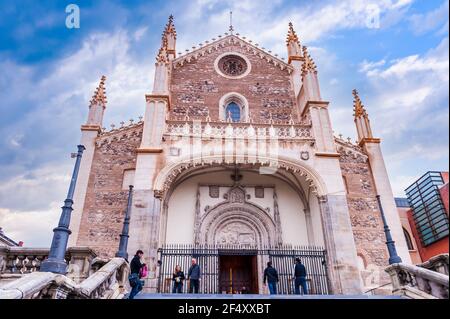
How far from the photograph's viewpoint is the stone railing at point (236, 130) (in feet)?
49.6

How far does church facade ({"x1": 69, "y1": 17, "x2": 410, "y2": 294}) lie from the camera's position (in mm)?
13470

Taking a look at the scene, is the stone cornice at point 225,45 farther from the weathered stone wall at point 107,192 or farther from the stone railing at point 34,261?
the stone railing at point 34,261

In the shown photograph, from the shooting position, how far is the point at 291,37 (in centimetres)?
2352

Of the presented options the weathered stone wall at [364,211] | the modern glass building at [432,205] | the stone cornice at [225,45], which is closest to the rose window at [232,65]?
the stone cornice at [225,45]

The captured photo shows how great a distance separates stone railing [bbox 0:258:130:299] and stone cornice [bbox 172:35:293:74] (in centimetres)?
1558

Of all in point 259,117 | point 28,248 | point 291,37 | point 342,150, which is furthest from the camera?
point 291,37

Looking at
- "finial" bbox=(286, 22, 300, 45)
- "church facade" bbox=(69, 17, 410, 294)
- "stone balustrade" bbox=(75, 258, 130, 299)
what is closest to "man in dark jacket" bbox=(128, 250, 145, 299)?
"stone balustrade" bbox=(75, 258, 130, 299)

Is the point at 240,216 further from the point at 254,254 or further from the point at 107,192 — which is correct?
the point at 107,192

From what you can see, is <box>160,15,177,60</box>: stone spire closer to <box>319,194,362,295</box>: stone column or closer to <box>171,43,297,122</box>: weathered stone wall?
<box>171,43,297,122</box>: weathered stone wall

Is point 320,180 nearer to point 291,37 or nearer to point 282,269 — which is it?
point 282,269

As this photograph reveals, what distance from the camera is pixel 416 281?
8062 mm
